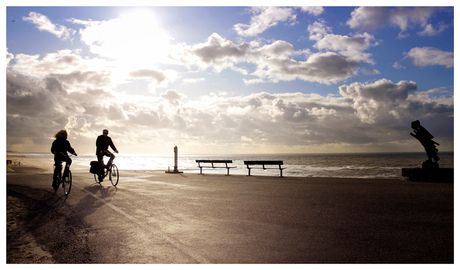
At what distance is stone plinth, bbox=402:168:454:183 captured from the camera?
13273mm

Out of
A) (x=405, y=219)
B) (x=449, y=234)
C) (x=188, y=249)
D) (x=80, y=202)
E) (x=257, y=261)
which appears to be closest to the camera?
(x=257, y=261)

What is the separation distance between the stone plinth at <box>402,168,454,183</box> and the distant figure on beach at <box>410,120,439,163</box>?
0.99 metres

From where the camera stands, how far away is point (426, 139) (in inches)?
590

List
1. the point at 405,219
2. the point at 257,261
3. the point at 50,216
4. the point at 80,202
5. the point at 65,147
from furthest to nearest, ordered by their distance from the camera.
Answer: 1. the point at 65,147
2. the point at 80,202
3. the point at 50,216
4. the point at 405,219
5. the point at 257,261

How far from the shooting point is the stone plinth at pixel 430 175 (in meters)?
13.3

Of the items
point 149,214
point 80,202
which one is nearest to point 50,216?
point 80,202

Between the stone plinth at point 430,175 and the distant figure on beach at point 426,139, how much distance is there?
994mm

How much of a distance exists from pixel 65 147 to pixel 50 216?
11.9ft

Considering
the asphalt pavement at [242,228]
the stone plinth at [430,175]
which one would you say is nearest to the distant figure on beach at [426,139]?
the stone plinth at [430,175]

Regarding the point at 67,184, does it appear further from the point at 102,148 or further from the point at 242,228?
the point at 242,228

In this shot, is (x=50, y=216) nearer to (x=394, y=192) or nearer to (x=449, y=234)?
(x=449, y=234)

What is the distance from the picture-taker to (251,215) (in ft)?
22.1

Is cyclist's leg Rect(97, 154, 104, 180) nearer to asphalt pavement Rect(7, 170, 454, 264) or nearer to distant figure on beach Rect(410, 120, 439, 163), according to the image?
asphalt pavement Rect(7, 170, 454, 264)

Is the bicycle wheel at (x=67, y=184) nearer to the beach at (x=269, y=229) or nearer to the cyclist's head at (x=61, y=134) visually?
the beach at (x=269, y=229)
